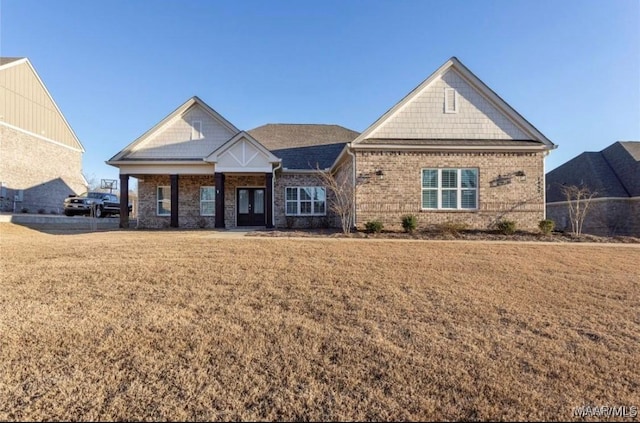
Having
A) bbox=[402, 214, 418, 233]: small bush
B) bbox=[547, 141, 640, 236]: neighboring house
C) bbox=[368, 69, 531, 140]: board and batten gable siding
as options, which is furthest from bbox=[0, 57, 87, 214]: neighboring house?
bbox=[547, 141, 640, 236]: neighboring house

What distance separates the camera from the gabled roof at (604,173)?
1792 centimetres

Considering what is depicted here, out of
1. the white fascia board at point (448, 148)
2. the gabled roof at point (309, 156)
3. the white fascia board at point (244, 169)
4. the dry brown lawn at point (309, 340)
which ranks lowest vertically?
the dry brown lawn at point (309, 340)

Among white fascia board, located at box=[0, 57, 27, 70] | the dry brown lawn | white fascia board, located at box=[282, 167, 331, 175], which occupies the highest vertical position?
white fascia board, located at box=[0, 57, 27, 70]

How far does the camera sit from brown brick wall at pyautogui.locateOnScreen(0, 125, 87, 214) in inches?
746

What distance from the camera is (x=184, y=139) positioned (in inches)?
637

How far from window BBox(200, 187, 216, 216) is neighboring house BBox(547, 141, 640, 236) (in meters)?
22.1

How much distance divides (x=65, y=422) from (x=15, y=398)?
2.18 ft

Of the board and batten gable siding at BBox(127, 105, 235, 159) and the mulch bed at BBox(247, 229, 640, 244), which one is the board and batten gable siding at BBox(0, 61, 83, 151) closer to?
the board and batten gable siding at BBox(127, 105, 235, 159)

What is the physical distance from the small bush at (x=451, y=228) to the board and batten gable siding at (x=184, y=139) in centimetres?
1178

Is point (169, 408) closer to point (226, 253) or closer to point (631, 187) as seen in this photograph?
point (226, 253)

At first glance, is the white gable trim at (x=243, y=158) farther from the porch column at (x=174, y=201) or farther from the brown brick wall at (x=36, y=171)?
the brown brick wall at (x=36, y=171)

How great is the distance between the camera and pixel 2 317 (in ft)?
12.8

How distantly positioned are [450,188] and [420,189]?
4.30 ft
